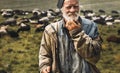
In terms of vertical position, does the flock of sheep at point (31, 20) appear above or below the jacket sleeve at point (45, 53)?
below

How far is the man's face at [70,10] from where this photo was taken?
22.6ft

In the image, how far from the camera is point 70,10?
22.8 ft

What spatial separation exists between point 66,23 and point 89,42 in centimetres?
61

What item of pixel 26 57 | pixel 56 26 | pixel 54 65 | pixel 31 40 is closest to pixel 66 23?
pixel 56 26

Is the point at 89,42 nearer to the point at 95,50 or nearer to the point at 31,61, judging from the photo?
the point at 95,50

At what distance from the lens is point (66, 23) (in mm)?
6961

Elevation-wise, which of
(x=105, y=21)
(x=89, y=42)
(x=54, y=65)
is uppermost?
(x=89, y=42)

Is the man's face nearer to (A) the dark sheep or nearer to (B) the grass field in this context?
(B) the grass field

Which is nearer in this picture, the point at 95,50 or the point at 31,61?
the point at 95,50

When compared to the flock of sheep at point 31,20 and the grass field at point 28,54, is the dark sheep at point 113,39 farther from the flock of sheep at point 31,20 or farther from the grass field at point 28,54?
the flock of sheep at point 31,20

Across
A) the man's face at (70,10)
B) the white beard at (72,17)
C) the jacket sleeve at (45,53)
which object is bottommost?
the jacket sleeve at (45,53)

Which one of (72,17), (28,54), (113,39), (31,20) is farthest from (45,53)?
(31,20)

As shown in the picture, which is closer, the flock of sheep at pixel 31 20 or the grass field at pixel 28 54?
the grass field at pixel 28 54

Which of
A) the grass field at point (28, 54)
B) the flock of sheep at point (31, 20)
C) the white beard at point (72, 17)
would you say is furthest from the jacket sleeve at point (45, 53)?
the flock of sheep at point (31, 20)
